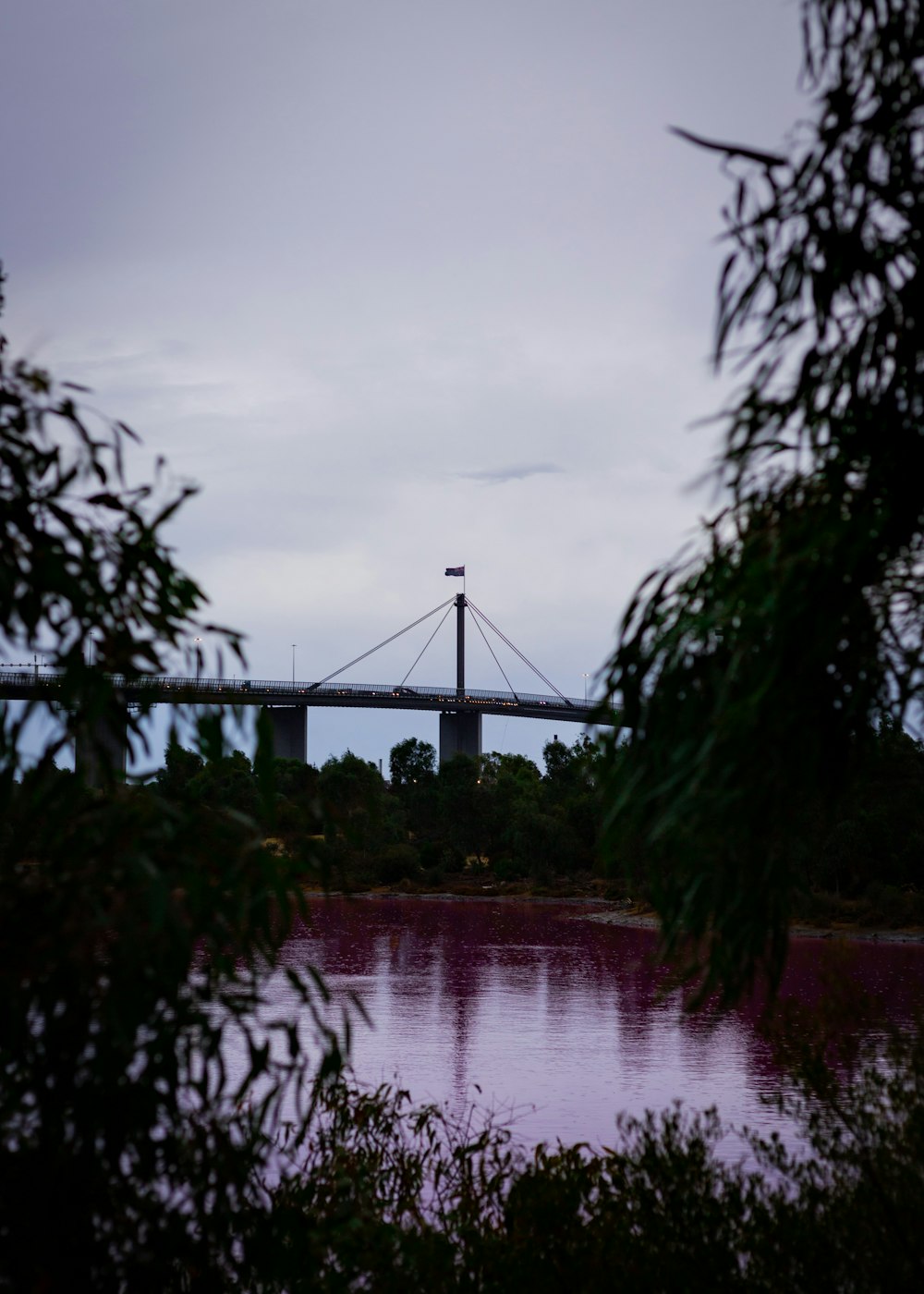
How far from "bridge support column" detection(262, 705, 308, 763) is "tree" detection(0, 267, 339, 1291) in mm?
56483

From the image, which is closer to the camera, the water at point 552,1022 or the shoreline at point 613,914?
the water at point 552,1022

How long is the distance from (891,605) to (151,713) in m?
1.90

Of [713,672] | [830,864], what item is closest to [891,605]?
[713,672]

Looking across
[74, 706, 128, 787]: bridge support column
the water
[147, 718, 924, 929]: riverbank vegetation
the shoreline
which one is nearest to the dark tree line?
[147, 718, 924, 929]: riverbank vegetation

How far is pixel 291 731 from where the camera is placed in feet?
201

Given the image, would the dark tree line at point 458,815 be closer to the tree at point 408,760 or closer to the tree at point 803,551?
the tree at point 408,760

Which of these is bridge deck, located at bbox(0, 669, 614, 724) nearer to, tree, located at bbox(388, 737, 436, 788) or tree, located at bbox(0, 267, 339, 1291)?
tree, located at bbox(388, 737, 436, 788)

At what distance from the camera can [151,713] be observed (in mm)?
3578

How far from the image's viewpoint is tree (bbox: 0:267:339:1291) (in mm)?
2602

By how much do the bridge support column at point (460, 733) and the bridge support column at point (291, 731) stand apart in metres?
6.20

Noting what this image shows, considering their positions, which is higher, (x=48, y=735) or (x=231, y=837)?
(x=48, y=735)

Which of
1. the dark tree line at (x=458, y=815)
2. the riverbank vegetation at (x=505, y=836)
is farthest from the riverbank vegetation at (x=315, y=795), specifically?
the dark tree line at (x=458, y=815)

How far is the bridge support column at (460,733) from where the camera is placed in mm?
62031

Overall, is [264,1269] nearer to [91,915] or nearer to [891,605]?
[91,915]
